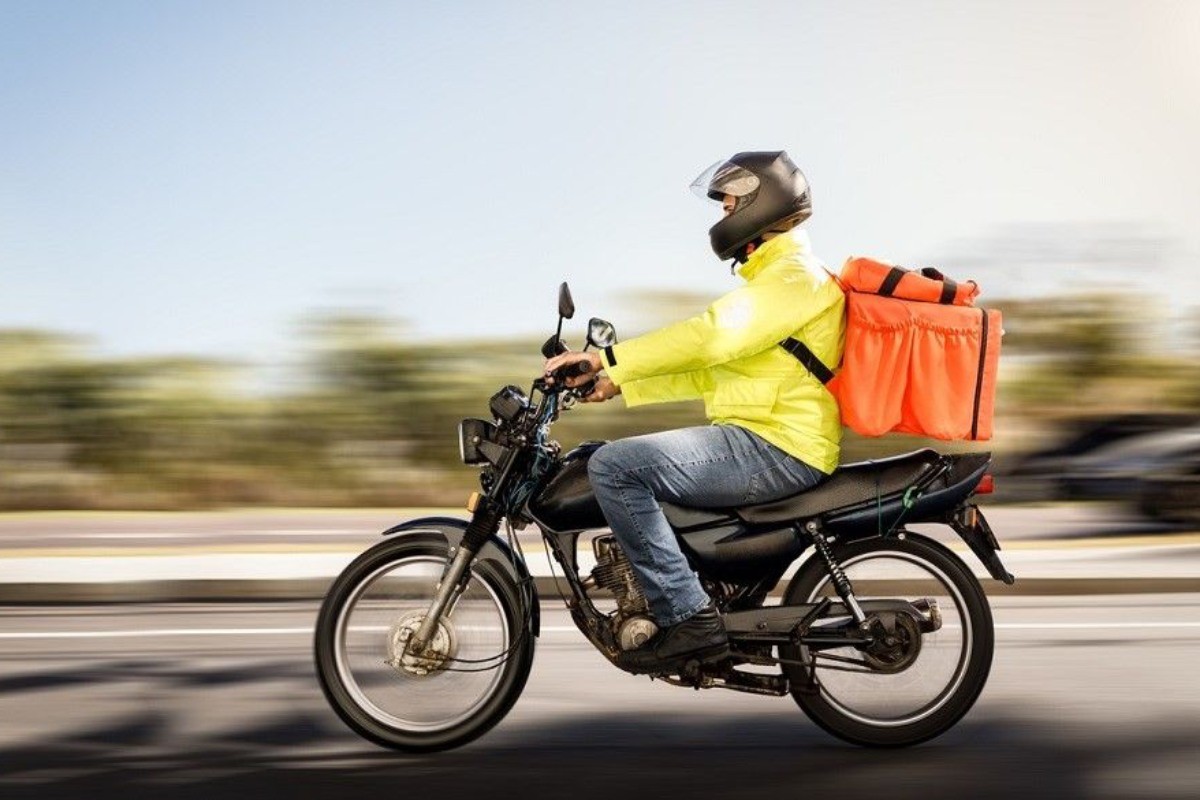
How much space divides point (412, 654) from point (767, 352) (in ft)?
4.80

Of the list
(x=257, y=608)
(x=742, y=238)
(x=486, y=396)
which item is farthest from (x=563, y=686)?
(x=486, y=396)

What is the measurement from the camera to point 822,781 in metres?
4.80

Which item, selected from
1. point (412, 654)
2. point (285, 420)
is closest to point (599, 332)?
point (412, 654)

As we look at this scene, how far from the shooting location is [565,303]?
4.67 m

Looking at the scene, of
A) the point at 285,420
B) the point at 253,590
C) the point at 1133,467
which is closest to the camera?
the point at 253,590

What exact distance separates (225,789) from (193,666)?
2134 mm

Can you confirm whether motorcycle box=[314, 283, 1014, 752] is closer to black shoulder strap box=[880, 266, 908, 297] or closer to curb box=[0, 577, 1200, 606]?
black shoulder strap box=[880, 266, 908, 297]

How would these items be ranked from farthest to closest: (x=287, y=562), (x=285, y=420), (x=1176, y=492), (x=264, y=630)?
(x=285, y=420) < (x=1176, y=492) < (x=287, y=562) < (x=264, y=630)

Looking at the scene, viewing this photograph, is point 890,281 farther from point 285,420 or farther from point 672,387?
point 285,420

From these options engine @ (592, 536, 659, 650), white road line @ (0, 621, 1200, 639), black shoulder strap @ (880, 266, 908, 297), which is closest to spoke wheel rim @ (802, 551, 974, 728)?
engine @ (592, 536, 659, 650)

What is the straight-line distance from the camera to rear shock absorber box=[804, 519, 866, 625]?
16.7 ft

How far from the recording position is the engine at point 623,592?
5.00 m

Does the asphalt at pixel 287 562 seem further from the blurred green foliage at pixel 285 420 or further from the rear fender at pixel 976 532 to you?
the blurred green foliage at pixel 285 420

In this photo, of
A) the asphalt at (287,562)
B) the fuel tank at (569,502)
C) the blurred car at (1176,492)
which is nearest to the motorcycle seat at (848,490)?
the fuel tank at (569,502)
